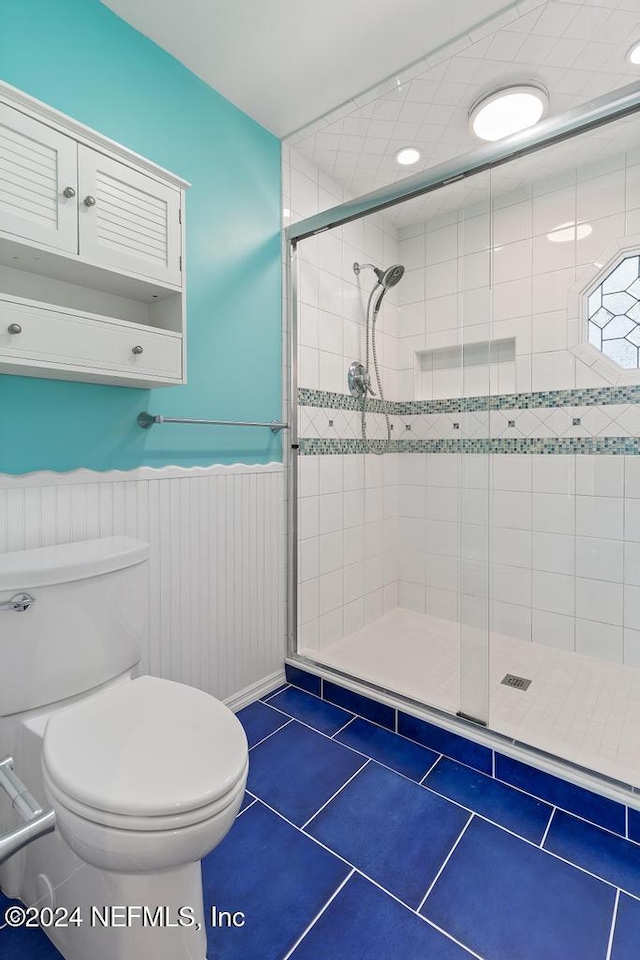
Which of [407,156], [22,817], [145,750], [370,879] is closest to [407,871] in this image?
[370,879]

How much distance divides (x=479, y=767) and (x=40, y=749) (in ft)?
4.16

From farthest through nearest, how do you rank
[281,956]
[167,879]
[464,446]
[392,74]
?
[464,446]
[392,74]
[281,956]
[167,879]

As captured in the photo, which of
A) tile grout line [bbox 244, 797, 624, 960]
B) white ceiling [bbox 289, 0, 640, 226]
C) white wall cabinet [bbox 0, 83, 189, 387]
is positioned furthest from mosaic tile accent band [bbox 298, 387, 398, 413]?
tile grout line [bbox 244, 797, 624, 960]

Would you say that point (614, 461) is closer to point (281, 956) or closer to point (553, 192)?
point (553, 192)

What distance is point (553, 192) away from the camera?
223 centimetres

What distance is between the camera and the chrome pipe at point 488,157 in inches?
53.4

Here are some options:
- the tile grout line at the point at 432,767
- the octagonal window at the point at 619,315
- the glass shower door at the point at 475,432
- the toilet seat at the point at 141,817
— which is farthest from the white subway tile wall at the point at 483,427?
the toilet seat at the point at 141,817

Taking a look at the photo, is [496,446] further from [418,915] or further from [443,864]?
[418,915]

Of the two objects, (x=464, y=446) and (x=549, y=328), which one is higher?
(x=549, y=328)

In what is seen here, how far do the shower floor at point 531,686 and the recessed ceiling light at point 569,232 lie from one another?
6.36ft

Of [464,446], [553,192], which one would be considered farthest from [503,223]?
[464,446]

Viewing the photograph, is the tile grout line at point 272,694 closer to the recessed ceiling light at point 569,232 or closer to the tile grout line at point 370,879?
the tile grout line at point 370,879

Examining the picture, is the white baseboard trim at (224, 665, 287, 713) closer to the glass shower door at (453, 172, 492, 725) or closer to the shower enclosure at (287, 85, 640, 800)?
the shower enclosure at (287, 85, 640, 800)

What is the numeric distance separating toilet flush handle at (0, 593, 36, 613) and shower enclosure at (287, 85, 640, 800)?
121 centimetres
